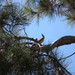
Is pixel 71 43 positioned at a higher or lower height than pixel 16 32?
lower

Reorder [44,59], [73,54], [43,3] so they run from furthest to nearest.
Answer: [43,3] < [73,54] < [44,59]

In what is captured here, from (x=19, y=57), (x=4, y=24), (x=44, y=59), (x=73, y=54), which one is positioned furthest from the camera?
(x=4, y=24)

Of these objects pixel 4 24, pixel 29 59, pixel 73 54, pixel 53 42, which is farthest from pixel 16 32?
pixel 29 59

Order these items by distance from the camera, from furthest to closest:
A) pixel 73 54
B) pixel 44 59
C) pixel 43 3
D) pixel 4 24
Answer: pixel 43 3 → pixel 4 24 → pixel 73 54 → pixel 44 59

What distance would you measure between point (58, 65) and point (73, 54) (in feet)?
1.10

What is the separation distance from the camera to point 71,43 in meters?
2.10

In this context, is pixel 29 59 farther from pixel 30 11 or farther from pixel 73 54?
pixel 30 11

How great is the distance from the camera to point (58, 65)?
1.55 metres

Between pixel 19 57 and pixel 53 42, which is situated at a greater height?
pixel 19 57

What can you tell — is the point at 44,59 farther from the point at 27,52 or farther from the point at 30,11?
the point at 30,11

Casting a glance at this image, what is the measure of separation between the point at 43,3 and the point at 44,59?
1027mm

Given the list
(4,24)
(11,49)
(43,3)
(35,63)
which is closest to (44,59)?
(35,63)

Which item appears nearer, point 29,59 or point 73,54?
point 29,59

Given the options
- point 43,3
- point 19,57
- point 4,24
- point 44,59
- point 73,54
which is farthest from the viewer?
point 43,3
